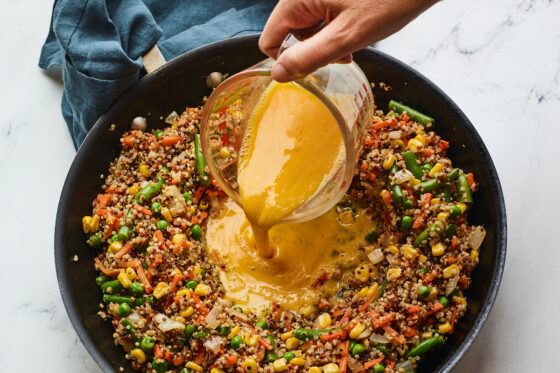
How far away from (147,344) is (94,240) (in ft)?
2.28

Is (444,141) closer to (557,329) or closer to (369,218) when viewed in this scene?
(369,218)

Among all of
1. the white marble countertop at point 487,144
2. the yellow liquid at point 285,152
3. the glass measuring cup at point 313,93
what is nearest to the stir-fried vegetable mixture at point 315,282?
the glass measuring cup at point 313,93

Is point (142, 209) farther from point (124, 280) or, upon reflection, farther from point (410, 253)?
point (410, 253)

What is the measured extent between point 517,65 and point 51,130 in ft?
10.6

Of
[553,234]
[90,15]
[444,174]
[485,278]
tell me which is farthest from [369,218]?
[90,15]

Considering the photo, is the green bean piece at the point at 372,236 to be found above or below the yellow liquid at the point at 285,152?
below

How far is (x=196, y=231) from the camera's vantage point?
3.52 m

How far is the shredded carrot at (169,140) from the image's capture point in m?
3.63

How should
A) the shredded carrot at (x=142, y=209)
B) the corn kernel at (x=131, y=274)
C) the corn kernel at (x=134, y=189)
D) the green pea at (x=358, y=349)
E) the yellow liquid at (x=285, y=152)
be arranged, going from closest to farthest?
the yellow liquid at (x=285, y=152)
the green pea at (x=358, y=349)
the corn kernel at (x=131, y=274)
the shredded carrot at (x=142, y=209)
the corn kernel at (x=134, y=189)

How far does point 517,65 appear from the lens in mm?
4090

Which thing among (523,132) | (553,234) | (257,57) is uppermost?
(257,57)

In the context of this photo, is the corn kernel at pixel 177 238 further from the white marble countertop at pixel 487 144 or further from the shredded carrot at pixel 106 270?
the white marble countertop at pixel 487 144

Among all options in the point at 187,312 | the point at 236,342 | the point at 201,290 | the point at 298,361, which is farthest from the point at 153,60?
the point at 298,361

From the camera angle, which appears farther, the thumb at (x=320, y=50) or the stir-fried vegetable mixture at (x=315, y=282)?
the stir-fried vegetable mixture at (x=315, y=282)
